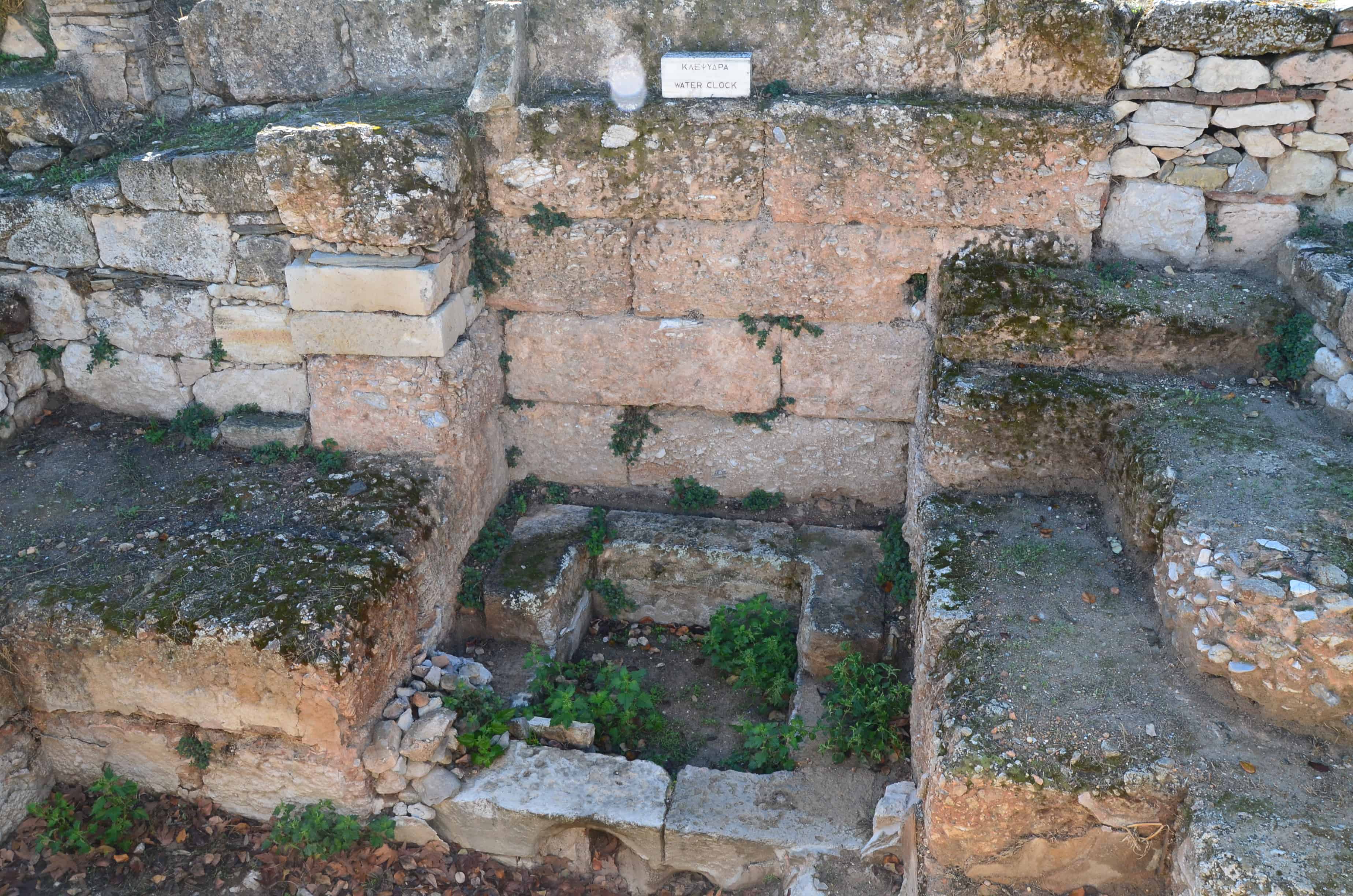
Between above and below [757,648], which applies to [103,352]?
above

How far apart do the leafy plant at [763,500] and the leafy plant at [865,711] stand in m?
1.18

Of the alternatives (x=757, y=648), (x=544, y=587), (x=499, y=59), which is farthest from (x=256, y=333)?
(x=757, y=648)

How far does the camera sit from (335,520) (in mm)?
4547

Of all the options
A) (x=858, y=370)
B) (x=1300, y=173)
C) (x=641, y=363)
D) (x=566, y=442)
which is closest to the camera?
(x=1300, y=173)

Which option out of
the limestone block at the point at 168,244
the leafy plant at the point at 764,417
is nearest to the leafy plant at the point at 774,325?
the leafy plant at the point at 764,417

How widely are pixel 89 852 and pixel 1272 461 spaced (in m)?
5.15

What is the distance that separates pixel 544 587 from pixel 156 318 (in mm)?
2465

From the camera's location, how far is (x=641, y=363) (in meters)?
5.32

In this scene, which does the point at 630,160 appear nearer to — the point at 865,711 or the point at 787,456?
the point at 787,456

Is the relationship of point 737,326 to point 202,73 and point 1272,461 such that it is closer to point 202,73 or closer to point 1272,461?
point 1272,461

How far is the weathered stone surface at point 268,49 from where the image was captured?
501 cm

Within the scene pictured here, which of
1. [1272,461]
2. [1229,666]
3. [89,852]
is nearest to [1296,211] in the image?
[1272,461]

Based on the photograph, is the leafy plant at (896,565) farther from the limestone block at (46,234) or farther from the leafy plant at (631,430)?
the limestone block at (46,234)

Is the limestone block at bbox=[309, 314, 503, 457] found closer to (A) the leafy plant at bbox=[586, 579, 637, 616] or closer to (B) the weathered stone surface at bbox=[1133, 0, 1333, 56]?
(A) the leafy plant at bbox=[586, 579, 637, 616]
